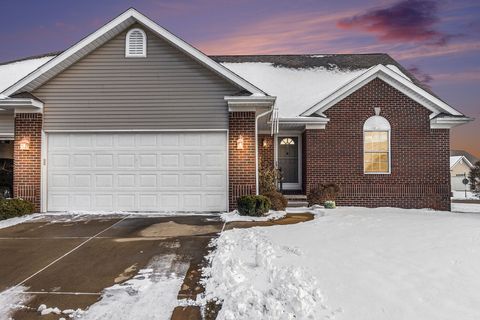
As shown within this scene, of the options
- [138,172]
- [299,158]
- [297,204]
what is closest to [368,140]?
[299,158]

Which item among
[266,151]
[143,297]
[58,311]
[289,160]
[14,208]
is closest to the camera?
[58,311]

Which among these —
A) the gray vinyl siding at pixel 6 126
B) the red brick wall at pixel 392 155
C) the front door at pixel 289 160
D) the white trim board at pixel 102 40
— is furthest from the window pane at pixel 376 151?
the gray vinyl siding at pixel 6 126

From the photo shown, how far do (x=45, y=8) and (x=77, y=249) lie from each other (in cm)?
1489

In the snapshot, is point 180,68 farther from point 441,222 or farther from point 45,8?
point 45,8

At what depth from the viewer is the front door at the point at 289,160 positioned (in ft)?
48.8

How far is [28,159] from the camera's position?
1058 cm

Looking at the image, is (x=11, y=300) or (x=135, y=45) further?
(x=135, y=45)

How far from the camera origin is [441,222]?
8.04 metres

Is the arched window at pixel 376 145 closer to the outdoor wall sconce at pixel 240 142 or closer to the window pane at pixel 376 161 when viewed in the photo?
the window pane at pixel 376 161

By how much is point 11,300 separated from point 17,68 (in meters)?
15.9

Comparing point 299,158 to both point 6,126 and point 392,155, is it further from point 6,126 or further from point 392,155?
point 6,126

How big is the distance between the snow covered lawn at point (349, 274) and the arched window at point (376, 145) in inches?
215

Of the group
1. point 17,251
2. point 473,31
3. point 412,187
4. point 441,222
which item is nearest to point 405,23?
point 473,31

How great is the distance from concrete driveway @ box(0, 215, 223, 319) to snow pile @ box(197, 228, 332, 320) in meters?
0.66
